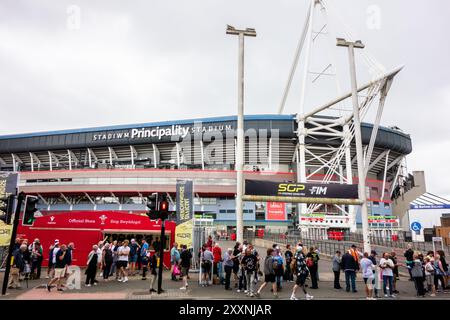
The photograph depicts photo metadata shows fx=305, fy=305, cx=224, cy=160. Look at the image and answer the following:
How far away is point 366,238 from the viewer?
15.5 metres

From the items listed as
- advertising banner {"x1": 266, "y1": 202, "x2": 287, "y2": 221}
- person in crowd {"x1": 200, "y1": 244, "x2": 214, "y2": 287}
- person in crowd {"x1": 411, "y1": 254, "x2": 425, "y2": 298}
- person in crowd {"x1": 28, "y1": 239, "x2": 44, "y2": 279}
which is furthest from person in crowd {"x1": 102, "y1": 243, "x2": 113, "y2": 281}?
advertising banner {"x1": 266, "y1": 202, "x2": 287, "y2": 221}

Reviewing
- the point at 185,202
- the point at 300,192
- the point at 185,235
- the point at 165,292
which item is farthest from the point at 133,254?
the point at 300,192

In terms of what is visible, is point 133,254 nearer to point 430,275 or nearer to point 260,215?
point 430,275

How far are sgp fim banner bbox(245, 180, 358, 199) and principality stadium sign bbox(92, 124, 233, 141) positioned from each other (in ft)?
110

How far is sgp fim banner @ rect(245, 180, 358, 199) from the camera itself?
609 inches

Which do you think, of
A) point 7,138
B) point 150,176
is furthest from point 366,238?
point 7,138

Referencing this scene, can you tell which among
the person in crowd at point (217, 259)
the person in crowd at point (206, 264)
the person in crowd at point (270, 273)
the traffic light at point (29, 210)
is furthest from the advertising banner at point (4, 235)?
the person in crowd at point (270, 273)

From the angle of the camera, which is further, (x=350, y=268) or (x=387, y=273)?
(x=350, y=268)

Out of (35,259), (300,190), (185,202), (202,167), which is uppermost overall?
Answer: (202,167)

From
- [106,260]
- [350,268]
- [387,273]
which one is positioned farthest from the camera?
[106,260]

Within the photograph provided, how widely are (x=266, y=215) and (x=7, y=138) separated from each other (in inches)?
2087

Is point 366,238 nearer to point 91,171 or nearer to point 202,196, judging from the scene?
point 202,196

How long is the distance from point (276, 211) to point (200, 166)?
14643mm

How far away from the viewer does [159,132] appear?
5197cm
